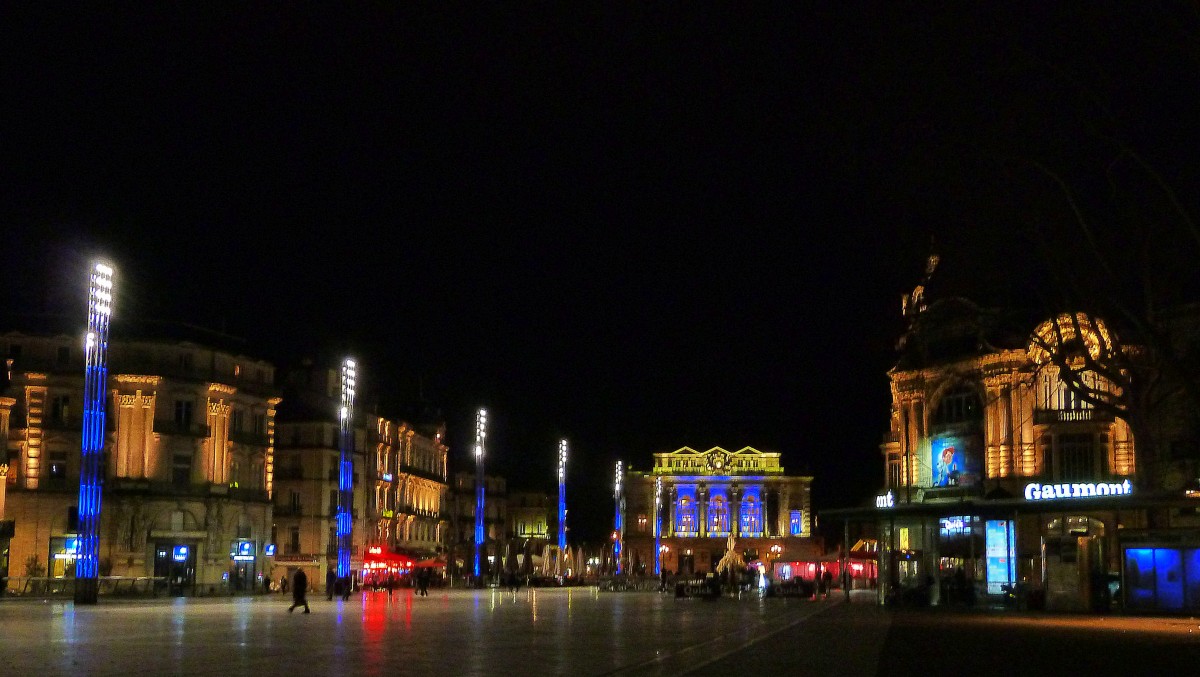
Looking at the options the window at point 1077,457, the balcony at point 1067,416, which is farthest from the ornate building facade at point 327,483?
the window at point 1077,457

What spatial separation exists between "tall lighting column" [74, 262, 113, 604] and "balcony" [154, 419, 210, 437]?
26.2 meters

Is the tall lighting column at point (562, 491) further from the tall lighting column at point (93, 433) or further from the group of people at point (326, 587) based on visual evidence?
the tall lighting column at point (93, 433)

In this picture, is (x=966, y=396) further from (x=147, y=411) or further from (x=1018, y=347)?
(x=147, y=411)

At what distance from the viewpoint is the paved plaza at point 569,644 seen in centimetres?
2247

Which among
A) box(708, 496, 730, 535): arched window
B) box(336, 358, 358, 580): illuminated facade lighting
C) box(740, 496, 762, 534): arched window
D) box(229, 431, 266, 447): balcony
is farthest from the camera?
box(740, 496, 762, 534): arched window

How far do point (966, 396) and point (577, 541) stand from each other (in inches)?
3337

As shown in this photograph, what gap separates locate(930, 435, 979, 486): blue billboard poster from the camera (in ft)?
234

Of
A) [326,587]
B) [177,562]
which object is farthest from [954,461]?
[177,562]

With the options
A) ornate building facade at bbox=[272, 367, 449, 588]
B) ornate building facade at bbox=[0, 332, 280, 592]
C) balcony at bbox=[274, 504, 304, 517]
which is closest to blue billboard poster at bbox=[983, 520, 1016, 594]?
ornate building facade at bbox=[272, 367, 449, 588]

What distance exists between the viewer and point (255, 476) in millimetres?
86875

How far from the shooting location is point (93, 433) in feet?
173

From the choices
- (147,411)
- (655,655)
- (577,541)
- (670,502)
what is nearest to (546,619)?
(655,655)

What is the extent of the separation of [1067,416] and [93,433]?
4340cm

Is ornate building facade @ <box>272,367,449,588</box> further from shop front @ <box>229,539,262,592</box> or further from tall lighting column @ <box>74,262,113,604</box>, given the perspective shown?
tall lighting column @ <box>74,262,113,604</box>
